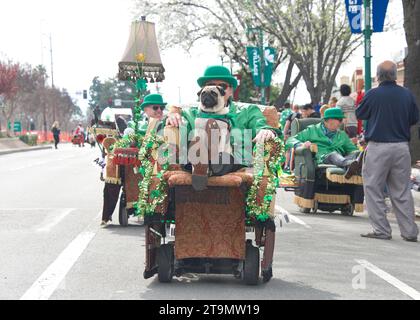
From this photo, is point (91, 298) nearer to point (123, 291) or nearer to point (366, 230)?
point (123, 291)

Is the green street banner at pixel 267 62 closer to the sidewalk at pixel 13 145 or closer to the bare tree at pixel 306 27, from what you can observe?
the bare tree at pixel 306 27

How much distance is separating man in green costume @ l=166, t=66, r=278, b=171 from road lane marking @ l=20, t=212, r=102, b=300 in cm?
167

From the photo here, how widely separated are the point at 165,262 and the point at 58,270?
123cm

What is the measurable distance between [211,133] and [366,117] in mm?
3993

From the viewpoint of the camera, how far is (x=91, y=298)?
673 cm

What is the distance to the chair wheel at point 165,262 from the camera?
7.33 m

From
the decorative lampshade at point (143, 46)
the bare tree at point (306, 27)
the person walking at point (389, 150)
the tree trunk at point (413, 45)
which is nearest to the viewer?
the person walking at point (389, 150)

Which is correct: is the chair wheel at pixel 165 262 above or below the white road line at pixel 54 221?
above

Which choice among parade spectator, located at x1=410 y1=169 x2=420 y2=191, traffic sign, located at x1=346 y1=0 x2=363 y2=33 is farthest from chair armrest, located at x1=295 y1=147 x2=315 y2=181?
traffic sign, located at x1=346 y1=0 x2=363 y2=33

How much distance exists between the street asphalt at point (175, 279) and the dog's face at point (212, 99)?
1.12 m

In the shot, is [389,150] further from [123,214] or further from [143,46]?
[143,46]

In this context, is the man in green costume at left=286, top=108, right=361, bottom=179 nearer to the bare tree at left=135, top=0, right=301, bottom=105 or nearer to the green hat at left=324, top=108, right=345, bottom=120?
the green hat at left=324, top=108, right=345, bottom=120

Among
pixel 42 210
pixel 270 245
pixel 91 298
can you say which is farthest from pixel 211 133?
pixel 42 210

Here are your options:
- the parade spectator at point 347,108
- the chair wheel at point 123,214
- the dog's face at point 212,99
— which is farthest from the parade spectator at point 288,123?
the dog's face at point 212,99
